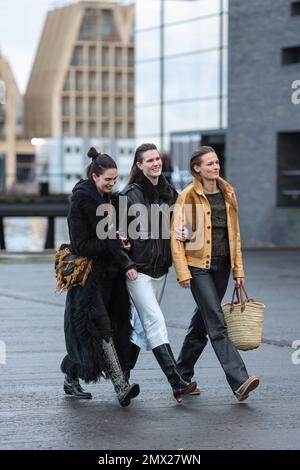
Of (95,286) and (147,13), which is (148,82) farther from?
(95,286)

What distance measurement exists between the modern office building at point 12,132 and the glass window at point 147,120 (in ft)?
359

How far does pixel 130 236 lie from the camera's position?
888 cm

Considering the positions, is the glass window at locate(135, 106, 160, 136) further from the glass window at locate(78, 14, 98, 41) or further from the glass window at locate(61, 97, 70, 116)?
the glass window at locate(78, 14, 98, 41)

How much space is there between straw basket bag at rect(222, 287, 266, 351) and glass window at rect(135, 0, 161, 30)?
113ft

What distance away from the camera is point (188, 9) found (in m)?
41.3

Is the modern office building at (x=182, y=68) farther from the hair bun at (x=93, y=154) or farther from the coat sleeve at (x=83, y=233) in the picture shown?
the coat sleeve at (x=83, y=233)

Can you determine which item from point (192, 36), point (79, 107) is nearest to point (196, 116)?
point (192, 36)

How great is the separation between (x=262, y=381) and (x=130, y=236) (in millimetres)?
1743

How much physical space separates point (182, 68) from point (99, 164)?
1353 inches

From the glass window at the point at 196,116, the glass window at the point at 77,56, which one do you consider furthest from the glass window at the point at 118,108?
the glass window at the point at 196,116

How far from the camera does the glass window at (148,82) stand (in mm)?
44375

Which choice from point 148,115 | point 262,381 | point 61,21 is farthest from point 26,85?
point 262,381

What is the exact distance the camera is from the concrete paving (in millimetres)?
7434

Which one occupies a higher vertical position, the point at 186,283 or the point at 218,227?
the point at 218,227
